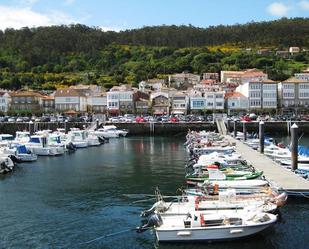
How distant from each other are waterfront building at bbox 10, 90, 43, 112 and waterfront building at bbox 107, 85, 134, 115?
15.6 meters

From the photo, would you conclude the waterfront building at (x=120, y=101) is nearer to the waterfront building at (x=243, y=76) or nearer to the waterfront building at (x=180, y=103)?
the waterfront building at (x=180, y=103)

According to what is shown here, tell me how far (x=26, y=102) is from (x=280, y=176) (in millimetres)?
87111

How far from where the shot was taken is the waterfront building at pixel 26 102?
110938 mm

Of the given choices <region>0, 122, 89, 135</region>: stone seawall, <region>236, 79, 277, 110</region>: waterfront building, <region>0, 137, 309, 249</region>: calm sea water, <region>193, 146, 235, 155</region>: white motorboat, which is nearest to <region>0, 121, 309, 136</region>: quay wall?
<region>0, 122, 89, 135</region>: stone seawall

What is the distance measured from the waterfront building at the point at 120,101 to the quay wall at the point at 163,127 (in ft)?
79.4

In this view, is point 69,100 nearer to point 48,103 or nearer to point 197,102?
point 48,103

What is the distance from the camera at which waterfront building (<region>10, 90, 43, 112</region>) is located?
111 m

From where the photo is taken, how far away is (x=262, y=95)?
106438 mm

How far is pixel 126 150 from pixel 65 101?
54398 mm

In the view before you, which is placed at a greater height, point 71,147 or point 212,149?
point 212,149

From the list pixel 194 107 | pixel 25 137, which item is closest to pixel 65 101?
pixel 194 107

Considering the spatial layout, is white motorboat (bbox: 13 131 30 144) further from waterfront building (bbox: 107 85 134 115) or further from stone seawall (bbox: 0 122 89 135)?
waterfront building (bbox: 107 85 134 115)

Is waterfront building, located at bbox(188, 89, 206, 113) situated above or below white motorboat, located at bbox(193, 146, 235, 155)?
above

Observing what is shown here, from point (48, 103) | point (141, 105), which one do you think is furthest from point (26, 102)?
point (141, 105)
